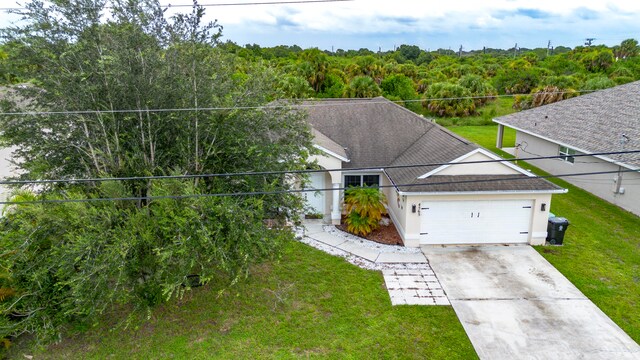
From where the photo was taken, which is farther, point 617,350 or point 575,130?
point 575,130

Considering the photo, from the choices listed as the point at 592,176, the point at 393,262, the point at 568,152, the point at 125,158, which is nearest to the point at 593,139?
the point at 568,152

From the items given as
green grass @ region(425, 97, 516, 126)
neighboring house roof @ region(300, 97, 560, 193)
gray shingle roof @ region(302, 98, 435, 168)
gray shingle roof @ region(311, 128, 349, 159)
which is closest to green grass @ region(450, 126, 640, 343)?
neighboring house roof @ region(300, 97, 560, 193)

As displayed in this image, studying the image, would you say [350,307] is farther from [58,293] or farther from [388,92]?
[388,92]

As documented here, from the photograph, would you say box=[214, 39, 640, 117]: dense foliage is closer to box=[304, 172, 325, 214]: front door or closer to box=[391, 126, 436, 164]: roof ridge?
box=[391, 126, 436, 164]: roof ridge

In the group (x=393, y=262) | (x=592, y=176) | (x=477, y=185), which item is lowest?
(x=393, y=262)

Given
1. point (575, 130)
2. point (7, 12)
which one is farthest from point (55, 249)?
point (575, 130)

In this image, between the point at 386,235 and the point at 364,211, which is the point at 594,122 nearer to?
the point at 386,235

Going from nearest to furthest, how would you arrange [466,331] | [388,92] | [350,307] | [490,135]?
[466,331] → [350,307] → [490,135] → [388,92]
